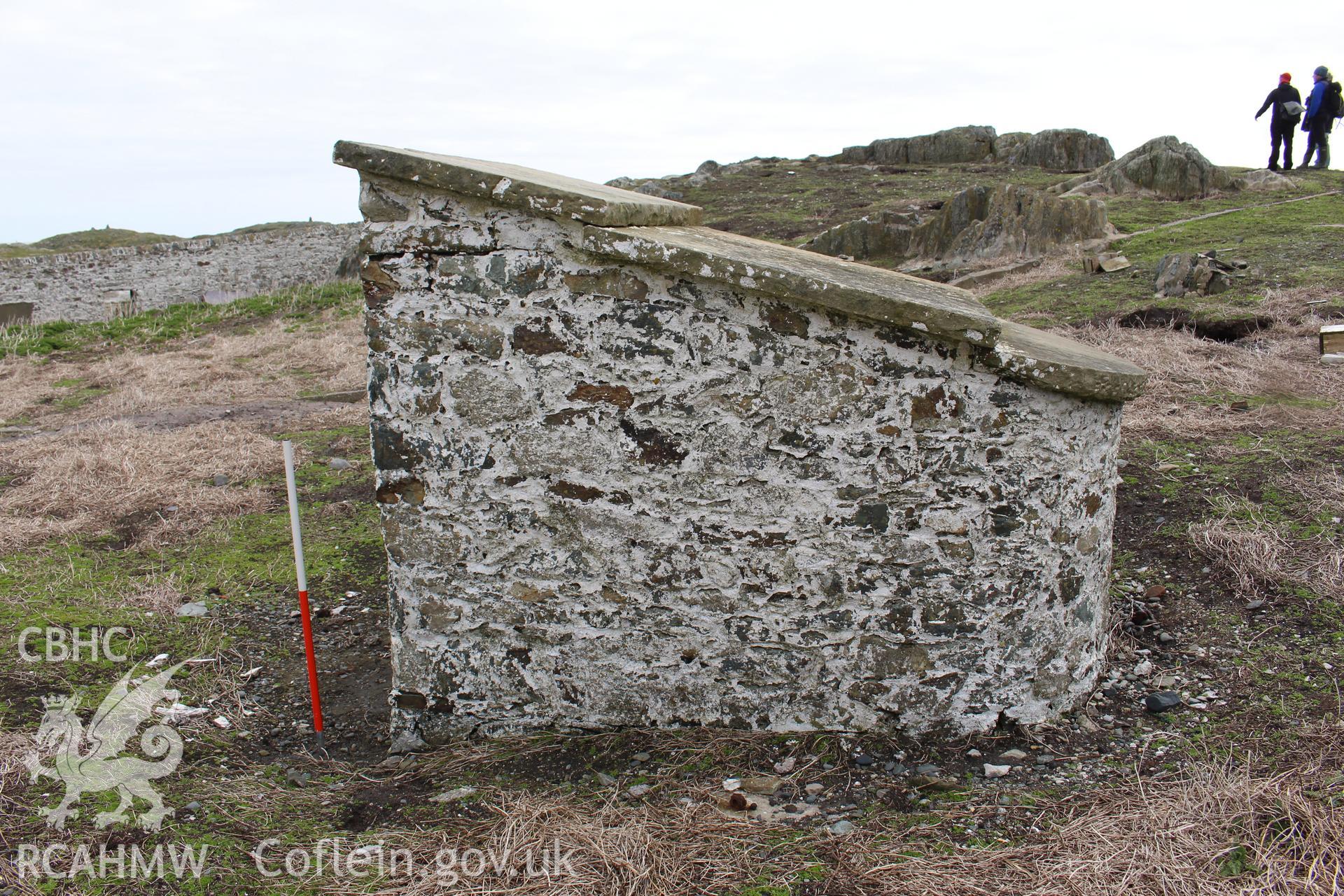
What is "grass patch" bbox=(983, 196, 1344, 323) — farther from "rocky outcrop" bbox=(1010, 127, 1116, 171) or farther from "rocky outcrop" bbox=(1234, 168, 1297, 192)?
"rocky outcrop" bbox=(1010, 127, 1116, 171)

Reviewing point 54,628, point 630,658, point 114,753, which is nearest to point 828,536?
point 630,658

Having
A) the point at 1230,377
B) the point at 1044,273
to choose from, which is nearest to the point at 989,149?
the point at 1044,273

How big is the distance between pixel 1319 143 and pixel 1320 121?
462 mm

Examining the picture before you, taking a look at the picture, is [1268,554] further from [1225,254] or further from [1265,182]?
[1265,182]

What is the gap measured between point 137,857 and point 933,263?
13579mm

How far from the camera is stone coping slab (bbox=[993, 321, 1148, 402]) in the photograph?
3.44 metres

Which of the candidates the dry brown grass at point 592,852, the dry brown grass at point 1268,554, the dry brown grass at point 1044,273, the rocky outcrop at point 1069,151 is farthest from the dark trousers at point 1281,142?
the dry brown grass at point 592,852

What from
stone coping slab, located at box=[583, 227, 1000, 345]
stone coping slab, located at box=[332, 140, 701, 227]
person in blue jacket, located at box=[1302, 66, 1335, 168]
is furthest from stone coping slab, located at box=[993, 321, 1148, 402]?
person in blue jacket, located at box=[1302, 66, 1335, 168]

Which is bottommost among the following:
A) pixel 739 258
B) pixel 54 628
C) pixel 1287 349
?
pixel 54 628

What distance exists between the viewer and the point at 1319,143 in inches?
672

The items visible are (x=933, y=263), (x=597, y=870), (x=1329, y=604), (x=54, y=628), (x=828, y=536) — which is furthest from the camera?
(x=933, y=263)

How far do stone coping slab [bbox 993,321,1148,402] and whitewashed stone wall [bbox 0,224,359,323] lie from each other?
2017 centimetres

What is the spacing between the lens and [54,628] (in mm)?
4852

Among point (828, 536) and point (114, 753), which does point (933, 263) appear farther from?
point (114, 753)
